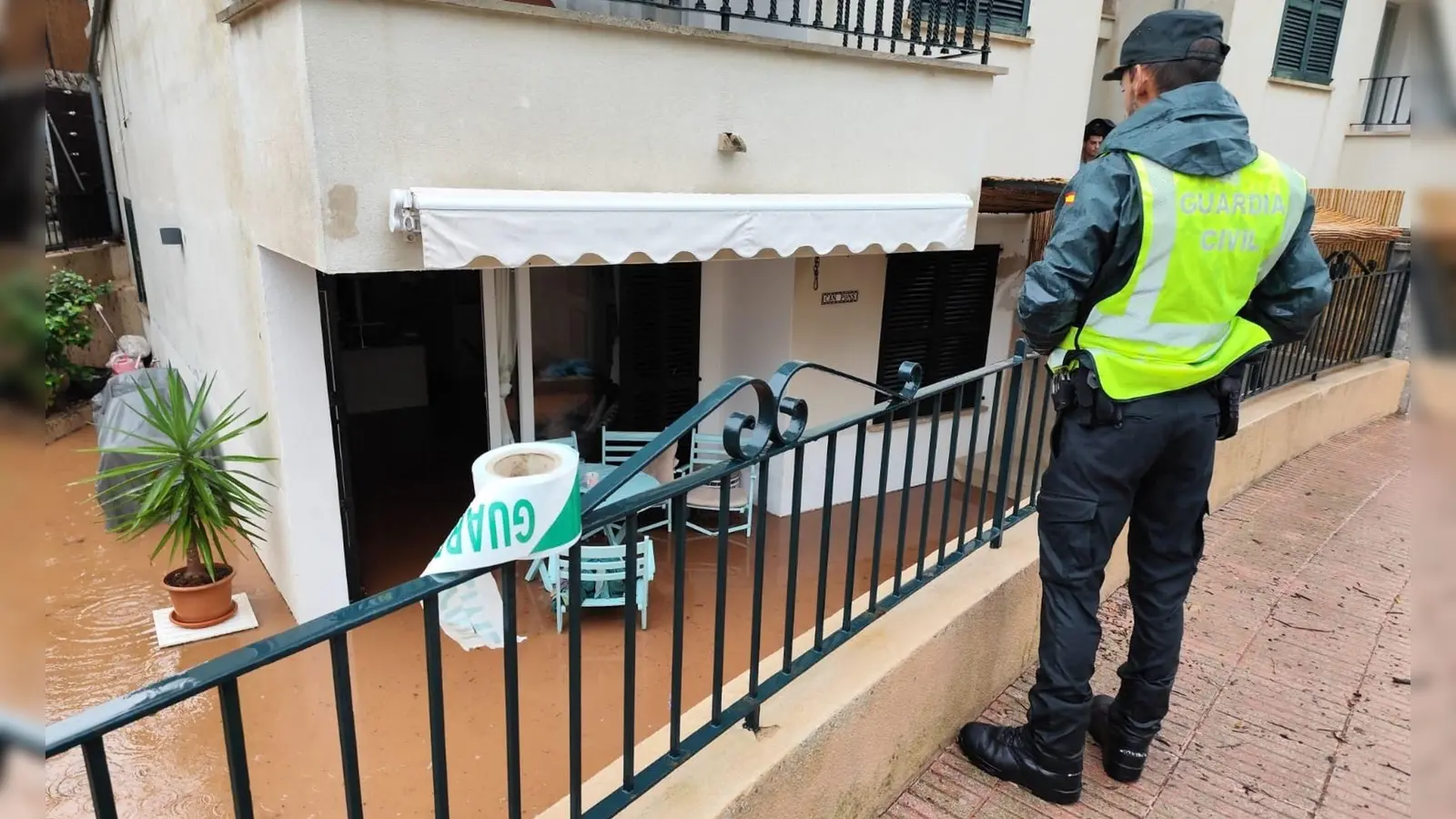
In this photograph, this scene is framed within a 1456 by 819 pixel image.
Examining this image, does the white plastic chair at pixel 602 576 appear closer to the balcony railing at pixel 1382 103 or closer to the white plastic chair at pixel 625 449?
the white plastic chair at pixel 625 449

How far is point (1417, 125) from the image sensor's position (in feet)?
1.75

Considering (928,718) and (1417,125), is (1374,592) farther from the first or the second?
(1417,125)

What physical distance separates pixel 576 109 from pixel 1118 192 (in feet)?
8.93

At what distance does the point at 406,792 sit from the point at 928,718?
2452 mm

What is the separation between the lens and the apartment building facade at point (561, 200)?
3623 mm

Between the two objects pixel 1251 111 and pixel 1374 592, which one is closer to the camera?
pixel 1374 592

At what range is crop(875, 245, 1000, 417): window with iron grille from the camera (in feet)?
23.6

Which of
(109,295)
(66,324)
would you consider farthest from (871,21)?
(109,295)

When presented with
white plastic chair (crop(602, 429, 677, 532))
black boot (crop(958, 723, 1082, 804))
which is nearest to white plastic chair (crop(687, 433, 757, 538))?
white plastic chair (crop(602, 429, 677, 532))

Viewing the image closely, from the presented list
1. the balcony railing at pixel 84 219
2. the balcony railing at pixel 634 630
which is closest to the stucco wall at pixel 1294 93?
the balcony railing at pixel 634 630

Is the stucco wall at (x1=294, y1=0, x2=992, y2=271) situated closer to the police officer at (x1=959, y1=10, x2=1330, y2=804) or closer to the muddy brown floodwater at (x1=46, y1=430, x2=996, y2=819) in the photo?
the muddy brown floodwater at (x1=46, y1=430, x2=996, y2=819)

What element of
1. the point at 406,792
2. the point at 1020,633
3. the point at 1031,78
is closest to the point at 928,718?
the point at 1020,633

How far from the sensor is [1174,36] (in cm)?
238

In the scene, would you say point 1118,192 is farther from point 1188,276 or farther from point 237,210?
point 237,210
